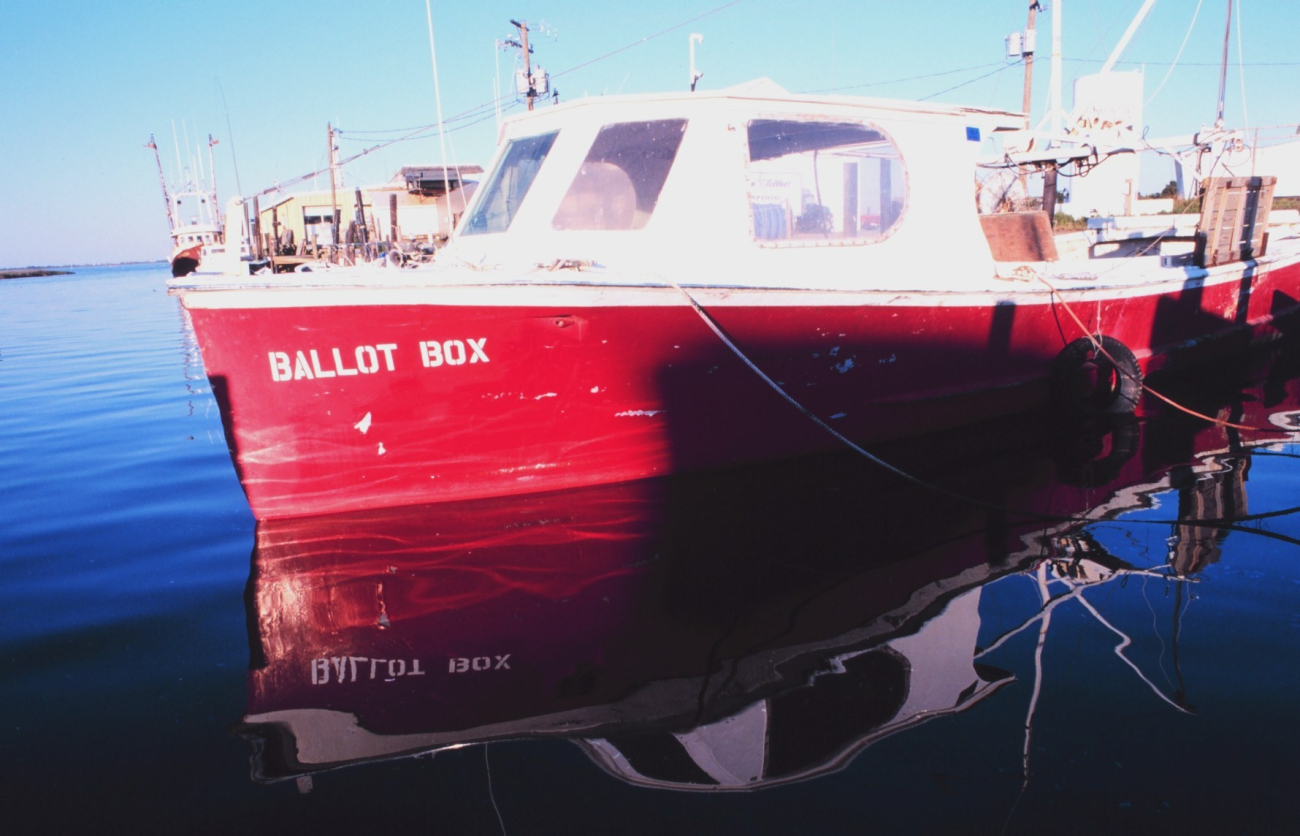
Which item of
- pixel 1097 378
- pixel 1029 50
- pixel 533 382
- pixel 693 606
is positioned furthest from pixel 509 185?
pixel 1029 50

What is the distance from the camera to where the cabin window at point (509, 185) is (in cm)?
597

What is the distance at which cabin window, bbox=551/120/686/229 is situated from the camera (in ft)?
18.2

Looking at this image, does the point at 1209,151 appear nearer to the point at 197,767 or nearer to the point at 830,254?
the point at 830,254

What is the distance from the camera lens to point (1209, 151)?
36.2ft

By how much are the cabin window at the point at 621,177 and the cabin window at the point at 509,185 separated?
1.37 ft

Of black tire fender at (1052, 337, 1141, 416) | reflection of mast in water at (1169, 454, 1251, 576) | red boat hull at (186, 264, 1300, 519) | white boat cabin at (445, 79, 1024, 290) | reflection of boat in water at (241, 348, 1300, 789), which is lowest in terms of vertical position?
reflection of mast in water at (1169, 454, 1251, 576)

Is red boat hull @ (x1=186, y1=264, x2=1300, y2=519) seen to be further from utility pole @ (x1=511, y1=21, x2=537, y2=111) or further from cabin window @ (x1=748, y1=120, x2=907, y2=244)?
utility pole @ (x1=511, y1=21, x2=537, y2=111)

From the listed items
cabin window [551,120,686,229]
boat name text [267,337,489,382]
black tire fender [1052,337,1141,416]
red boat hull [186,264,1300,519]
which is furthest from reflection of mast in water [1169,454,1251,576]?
boat name text [267,337,489,382]

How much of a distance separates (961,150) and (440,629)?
541 centimetres

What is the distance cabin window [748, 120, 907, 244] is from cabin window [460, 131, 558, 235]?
1549 mm

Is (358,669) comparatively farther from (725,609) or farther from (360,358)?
(360,358)

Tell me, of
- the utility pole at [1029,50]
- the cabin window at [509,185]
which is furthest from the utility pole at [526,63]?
the cabin window at [509,185]

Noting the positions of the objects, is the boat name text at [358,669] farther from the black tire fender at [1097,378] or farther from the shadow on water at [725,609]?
the black tire fender at [1097,378]

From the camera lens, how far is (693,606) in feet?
13.6
